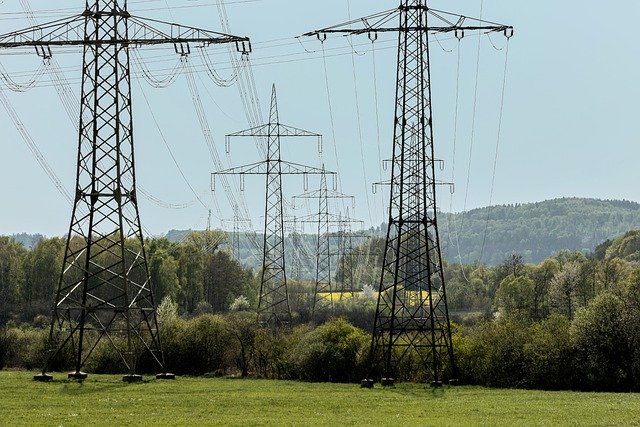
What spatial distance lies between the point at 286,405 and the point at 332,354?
25.3m

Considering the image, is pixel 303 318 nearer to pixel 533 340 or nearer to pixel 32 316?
pixel 32 316

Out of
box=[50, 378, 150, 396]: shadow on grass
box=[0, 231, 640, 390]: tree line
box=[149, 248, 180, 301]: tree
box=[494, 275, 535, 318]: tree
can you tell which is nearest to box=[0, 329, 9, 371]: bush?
box=[0, 231, 640, 390]: tree line

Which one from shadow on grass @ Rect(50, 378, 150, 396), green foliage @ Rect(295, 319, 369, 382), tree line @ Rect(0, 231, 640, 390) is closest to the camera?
shadow on grass @ Rect(50, 378, 150, 396)

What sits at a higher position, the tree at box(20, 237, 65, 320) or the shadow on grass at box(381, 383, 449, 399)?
the tree at box(20, 237, 65, 320)

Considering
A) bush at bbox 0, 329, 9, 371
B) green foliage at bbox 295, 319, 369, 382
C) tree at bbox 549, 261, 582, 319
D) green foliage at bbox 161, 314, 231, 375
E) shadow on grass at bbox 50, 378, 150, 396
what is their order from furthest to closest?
1. tree at bbox 549, 261, 582, 319
2. bush at bbox 0, 329, 9, 371
3. green foliage at bbox 161, 314, 231, 375
4. green foliage at bbox 295, 319, 369, 382
5. shadow on grass at bbox 50, 378, 150, 396

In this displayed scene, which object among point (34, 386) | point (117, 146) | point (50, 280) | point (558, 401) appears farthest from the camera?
point (50, 280)

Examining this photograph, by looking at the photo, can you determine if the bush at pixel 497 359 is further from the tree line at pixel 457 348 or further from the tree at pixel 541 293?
the tree at pixel 541 293

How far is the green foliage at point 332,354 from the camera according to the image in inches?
2820

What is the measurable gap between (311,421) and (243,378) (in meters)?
37.0

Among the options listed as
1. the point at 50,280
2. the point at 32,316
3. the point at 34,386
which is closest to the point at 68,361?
the point at 34,386

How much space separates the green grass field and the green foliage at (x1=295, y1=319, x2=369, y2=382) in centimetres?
1074

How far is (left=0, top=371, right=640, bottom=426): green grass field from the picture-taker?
127 feet

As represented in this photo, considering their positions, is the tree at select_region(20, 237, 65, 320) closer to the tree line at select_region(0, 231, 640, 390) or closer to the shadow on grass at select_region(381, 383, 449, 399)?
the tree line at select_region(0, 231, 640, 390)

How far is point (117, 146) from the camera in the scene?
56875 millimetres
